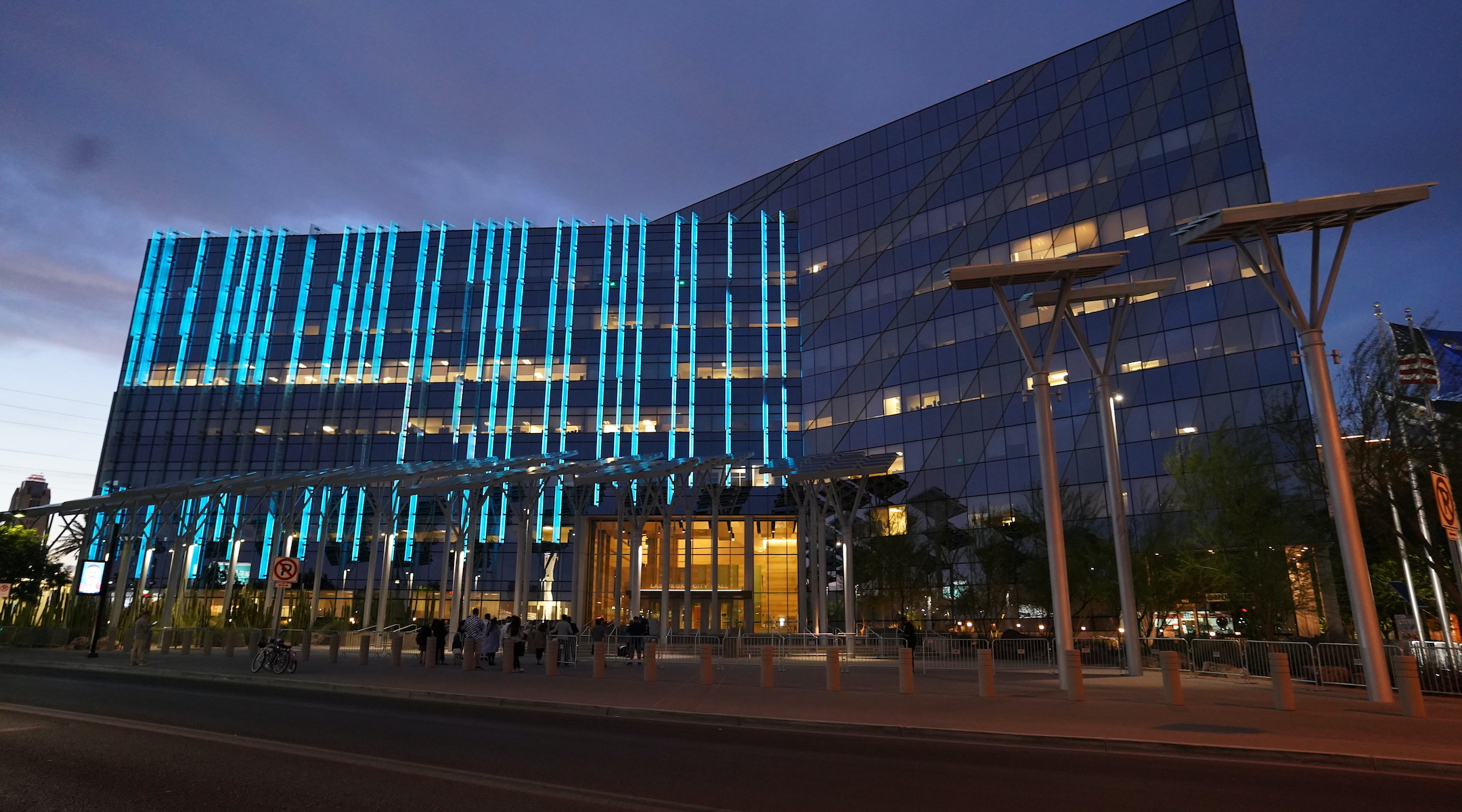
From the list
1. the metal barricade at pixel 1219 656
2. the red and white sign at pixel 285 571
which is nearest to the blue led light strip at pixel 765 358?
the metal barricade at pixel 1219 656

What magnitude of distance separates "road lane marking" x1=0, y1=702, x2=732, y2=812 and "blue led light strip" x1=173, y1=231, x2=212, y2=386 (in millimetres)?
70374

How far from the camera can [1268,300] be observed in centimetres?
4275

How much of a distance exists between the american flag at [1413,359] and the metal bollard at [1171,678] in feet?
53.9

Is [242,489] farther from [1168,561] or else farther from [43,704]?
[1168,561]

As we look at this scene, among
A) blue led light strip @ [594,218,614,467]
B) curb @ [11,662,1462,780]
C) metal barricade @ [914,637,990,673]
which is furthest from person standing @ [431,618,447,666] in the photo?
blue led light strip @ [594,218,614,467]

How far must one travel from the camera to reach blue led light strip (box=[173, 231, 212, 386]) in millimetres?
71875

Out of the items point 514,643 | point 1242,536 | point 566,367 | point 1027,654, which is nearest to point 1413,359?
point 1242,536

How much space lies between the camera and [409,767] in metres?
8.92

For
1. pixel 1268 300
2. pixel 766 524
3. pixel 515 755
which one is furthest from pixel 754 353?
pixel 515 755

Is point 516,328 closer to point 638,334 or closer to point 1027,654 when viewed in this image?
point 638,334

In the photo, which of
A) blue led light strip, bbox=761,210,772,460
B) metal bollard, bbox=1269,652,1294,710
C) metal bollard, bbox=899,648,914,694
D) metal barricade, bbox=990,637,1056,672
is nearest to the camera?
metal bollard, bbox=1269,652,1294,710

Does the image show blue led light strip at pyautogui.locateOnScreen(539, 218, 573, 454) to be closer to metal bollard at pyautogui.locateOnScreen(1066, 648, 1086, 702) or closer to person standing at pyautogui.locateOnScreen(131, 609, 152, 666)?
person standing at pyautogui.locateOnScreen(131, 609, 152, 666)

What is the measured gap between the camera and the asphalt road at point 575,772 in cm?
757

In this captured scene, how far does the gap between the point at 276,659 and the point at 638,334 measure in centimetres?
4634
